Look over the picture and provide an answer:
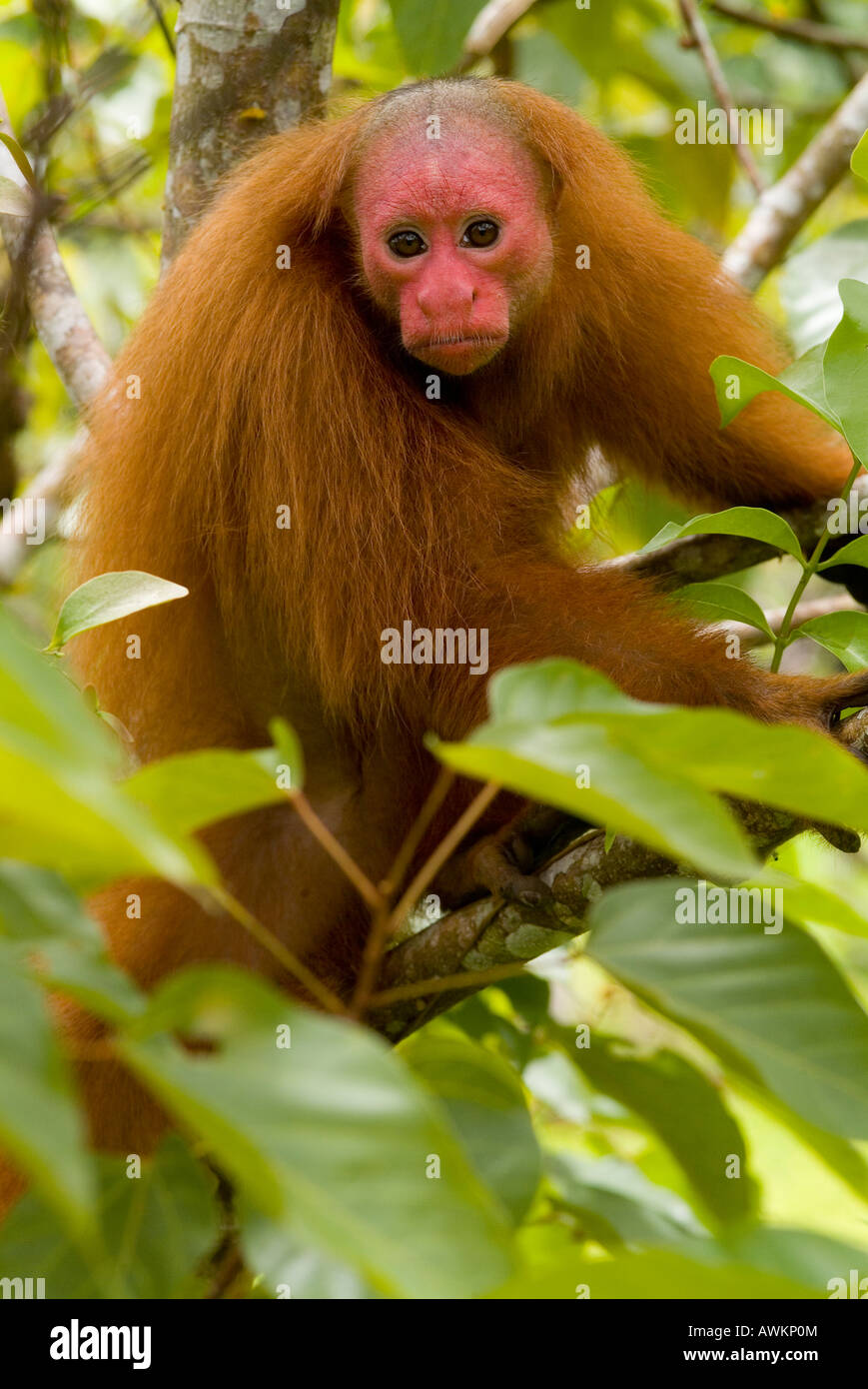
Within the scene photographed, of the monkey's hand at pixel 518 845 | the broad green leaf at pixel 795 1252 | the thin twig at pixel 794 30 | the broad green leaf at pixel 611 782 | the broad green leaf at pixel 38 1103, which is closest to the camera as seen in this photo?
the broad green leaf at pixel 38 1103

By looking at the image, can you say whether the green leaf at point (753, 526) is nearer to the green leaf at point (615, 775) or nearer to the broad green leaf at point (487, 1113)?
the broad green leaf at point (487, 1113)

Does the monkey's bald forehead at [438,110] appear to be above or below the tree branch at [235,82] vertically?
below

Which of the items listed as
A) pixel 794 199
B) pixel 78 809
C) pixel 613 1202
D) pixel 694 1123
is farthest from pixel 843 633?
pixel 794 199

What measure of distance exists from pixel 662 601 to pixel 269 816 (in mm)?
1018

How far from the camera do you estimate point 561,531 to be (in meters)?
3.53

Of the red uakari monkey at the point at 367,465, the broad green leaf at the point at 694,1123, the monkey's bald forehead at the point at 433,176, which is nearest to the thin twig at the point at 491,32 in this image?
the red uakari monkey at the point at 367,465

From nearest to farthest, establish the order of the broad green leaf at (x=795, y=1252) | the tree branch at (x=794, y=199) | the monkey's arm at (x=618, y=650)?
the broad green leaf at (x=795, y=1252) → the monkey's arm at (x=618, y=650) → the tree branch at (x=794, y=199)

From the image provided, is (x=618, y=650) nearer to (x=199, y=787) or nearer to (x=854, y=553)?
(x=854, y=553)

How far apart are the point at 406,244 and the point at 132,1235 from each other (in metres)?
2.17

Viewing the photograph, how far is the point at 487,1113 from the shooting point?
171 centimetres

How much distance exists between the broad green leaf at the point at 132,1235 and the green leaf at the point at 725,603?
133 cm

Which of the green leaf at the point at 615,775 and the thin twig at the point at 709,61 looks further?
the thin twig at the point at 709,61

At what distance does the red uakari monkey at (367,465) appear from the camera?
2.71 meters

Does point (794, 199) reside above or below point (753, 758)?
above
